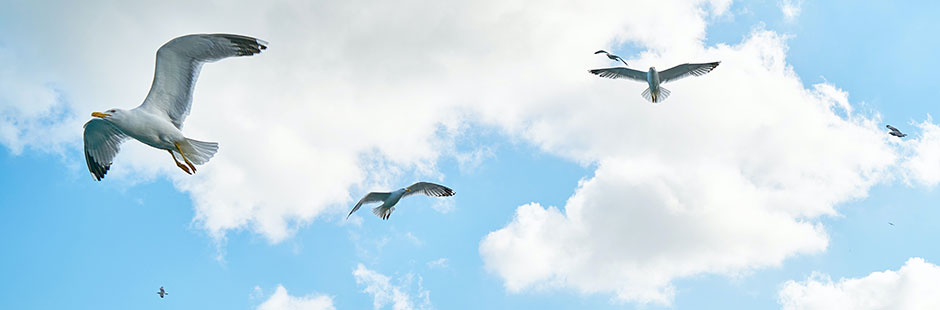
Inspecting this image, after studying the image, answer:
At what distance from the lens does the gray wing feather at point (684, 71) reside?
25203mm

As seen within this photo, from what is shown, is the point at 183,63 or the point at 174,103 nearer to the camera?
the point at 183,63

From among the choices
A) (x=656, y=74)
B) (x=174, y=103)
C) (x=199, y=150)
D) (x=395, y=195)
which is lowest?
(x=199, y=150)

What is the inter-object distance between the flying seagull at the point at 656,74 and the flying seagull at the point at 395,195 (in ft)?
22.3

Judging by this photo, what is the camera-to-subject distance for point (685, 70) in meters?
25.5

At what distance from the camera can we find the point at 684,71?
83.9 feet

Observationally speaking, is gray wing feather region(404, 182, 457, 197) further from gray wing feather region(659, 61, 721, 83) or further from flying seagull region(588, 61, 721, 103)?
gray wing feather region(659, 61, 721, 83)

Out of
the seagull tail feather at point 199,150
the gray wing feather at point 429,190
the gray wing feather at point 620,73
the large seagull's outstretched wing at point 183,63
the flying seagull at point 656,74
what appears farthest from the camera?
the gray wing feather at point 429,190

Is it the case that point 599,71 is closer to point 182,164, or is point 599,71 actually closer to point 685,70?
point 685,70

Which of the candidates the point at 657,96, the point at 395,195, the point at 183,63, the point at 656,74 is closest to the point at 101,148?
the point at 183,63

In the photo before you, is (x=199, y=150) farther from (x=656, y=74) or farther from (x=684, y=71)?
(x=684, y=71)

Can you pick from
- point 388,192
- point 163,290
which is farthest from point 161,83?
point 163,290

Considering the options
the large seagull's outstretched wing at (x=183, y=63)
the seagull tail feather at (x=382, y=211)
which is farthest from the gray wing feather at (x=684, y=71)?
the large seagull's outstretched wing at (x=183, y=63)

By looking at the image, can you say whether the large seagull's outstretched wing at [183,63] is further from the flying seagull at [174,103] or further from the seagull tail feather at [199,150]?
the seagull tail feather at [199,150]

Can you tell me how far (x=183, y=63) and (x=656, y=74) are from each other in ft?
51.4
